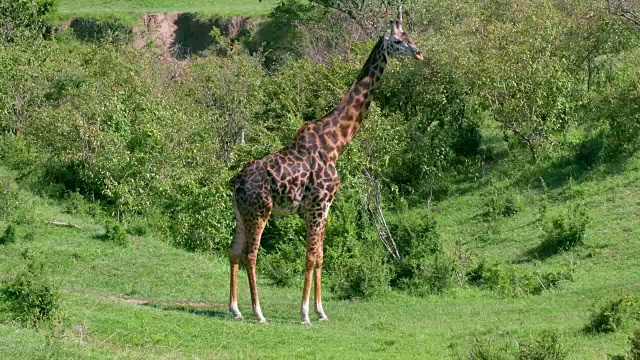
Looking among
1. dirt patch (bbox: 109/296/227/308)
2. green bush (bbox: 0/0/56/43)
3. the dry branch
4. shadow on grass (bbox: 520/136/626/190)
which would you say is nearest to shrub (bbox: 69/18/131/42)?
green bush (bbox: 0/0/56/43)

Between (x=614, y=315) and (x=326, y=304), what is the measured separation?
610 centimetres

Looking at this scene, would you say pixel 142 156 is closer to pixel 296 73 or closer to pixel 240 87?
pixel 240 87

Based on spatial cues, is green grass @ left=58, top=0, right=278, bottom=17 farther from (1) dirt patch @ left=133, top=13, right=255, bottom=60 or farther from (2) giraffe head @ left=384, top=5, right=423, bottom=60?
(2) giraffe head @ left=384, top=5, right=423, bottom=60

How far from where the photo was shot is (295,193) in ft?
62.6

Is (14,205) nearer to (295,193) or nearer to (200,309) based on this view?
(200,309)

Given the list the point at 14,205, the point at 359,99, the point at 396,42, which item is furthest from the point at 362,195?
the point at 14,205

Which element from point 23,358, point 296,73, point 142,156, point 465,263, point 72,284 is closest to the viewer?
point 23,358

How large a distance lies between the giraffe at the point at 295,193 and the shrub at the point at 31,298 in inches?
134

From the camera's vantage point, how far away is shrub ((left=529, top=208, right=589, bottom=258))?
25078 millimetres

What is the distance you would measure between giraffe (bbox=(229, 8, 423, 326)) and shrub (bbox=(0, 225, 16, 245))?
6.77 m

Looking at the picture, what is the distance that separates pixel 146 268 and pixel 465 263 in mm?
6907

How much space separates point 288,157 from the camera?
19188 mm

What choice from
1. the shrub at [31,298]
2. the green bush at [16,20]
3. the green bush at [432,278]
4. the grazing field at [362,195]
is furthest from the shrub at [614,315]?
the green bush at [16,20]

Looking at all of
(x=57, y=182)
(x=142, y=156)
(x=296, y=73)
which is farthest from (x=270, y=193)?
(x=296, y=73)
